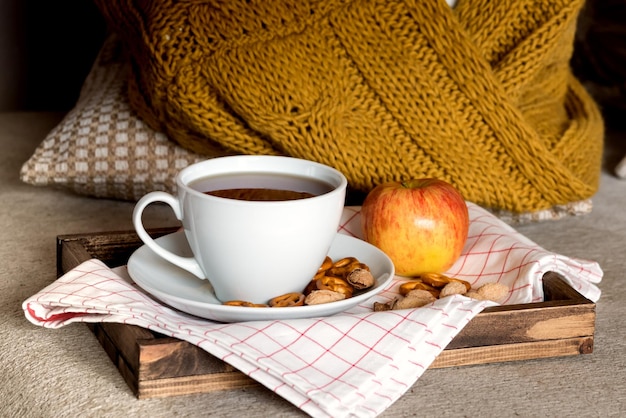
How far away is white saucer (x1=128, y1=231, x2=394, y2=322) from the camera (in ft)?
1.60

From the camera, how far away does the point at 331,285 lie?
550 millimetres

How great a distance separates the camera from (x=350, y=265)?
1.90 ft

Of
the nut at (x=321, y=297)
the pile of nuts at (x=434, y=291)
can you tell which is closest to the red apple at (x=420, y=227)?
the pile of nuts at (x=434, y=291)

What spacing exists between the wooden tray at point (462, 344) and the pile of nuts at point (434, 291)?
1.6 inches

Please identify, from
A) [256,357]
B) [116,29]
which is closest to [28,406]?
[256,357]

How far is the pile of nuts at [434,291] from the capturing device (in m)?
0.55

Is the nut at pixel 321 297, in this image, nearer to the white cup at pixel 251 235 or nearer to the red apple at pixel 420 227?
the white cup at pixel 251 235

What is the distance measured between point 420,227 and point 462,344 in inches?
6.2

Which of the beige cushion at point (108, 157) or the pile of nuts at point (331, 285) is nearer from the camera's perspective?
the pile of nuts at point (331, 285)

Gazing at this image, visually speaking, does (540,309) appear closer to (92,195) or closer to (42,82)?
(92,195)

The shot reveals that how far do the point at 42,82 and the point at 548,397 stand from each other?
114cm

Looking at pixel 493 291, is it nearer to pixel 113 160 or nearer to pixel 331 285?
pixel 331 285

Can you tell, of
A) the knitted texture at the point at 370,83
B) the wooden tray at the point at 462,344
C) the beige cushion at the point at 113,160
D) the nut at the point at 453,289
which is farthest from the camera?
the beige cushion at the point at 113,160

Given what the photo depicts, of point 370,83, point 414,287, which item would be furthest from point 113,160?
point 414,287
